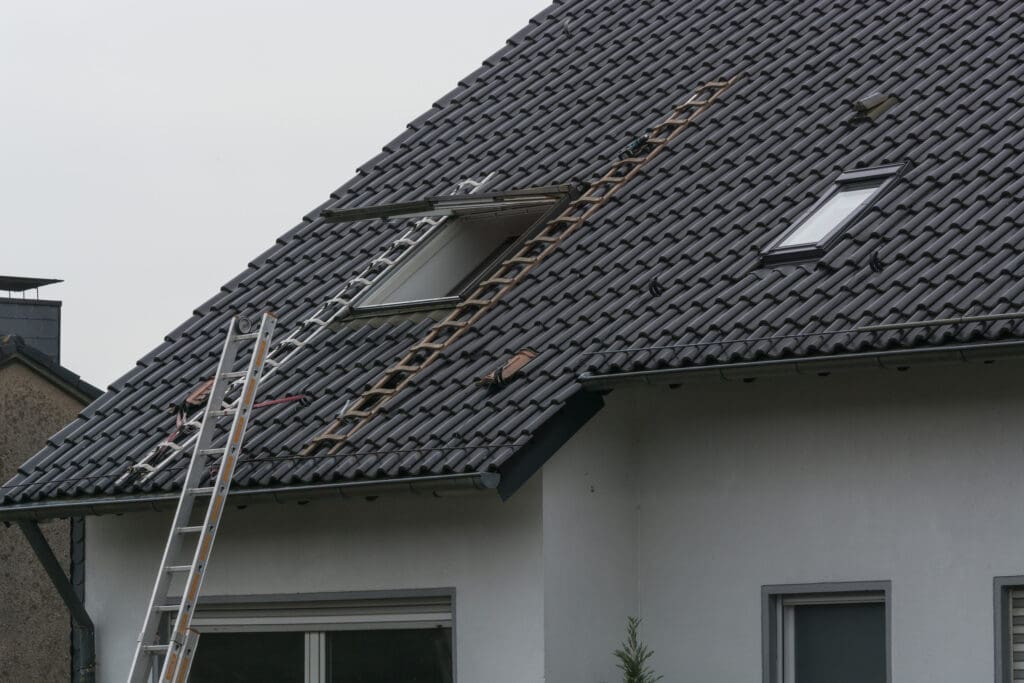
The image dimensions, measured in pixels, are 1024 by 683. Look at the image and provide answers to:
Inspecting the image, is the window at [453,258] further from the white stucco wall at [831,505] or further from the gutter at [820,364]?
the gutter at [820,364]

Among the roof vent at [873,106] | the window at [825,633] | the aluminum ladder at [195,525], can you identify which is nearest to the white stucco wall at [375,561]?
the aluminum ladder at [195,525]

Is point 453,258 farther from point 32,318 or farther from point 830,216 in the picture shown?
point 32,318

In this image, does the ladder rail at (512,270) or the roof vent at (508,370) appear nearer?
the roof vent at (508,370)

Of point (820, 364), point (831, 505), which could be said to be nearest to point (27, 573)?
point (831, 505)

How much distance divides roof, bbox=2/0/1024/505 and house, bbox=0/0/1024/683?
34 millimetres

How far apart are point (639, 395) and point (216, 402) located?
2.65 metres

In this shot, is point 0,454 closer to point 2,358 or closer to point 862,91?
point 2,358

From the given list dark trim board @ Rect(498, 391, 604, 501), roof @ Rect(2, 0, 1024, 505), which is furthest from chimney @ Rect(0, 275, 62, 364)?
dark trim board @ Rect(498, 391, 604, 501)

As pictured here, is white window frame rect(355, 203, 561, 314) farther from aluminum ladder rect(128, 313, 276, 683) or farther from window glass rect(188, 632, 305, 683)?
window glass rect(188, 632, 305, 683)

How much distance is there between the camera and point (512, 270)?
516 inches

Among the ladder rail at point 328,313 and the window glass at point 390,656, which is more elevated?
the ladder rail at point 328,313

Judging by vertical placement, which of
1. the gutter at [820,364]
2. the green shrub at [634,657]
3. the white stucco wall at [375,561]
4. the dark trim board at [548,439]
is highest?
the gutter at [820,364]

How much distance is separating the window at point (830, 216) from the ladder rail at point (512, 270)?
1.91 metres

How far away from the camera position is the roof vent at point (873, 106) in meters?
12.9
